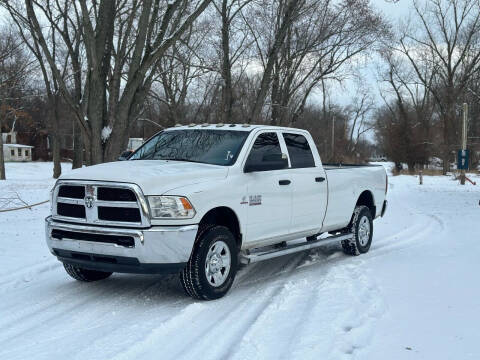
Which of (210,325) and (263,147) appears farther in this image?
(263,147)

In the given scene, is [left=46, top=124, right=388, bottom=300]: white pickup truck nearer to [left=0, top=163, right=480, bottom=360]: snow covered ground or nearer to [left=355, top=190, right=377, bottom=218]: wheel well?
[left=0, top=163, right=480, bottom=360]: snow covered ground

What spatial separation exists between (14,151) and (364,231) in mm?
75565

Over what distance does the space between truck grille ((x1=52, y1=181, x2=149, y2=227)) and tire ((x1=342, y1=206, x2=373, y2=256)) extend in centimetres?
441

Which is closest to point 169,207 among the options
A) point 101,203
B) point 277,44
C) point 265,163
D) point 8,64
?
point 101,203

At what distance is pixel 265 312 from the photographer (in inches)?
207

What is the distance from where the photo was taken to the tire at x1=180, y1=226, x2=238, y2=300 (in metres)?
5.54

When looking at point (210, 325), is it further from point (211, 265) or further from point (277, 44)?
point (277, 44)

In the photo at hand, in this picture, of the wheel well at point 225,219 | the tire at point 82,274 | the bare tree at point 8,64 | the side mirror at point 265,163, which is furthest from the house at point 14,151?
the wheel well at point 225,219

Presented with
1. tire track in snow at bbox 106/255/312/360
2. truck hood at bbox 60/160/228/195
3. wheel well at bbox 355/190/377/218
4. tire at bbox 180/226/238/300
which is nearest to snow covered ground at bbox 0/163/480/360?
tire track in snow at bbox 106/255/312/360

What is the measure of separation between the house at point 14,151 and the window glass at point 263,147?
7382 cm

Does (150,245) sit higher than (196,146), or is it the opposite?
(196,146)

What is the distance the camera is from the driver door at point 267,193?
20.7 feet

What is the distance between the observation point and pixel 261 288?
6340mm

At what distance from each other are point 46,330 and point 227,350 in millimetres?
1694
